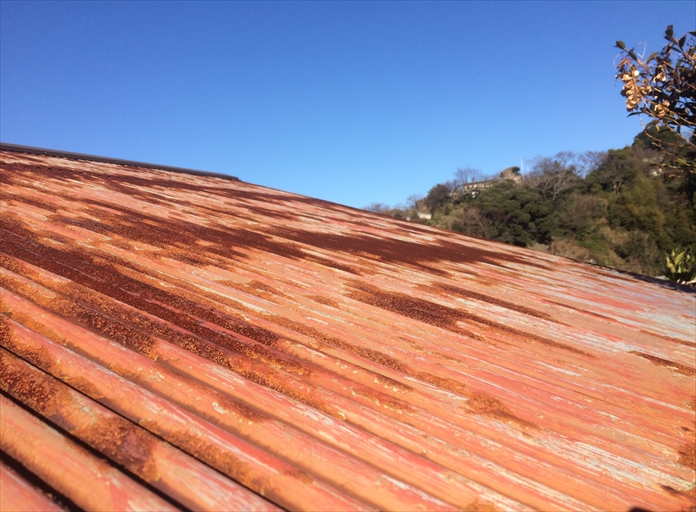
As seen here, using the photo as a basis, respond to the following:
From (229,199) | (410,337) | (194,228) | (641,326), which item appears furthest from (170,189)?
(641,326)

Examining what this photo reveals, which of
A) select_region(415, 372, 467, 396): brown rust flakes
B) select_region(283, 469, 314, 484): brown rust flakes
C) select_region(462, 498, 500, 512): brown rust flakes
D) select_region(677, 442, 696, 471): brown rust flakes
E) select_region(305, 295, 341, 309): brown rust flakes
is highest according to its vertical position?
select_region(305, 295, 341, 309): brown rust flakes

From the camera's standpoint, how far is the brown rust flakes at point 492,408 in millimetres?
1607

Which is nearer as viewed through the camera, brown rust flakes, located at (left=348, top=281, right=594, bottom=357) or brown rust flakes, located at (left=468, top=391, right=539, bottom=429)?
brown rust flakes, located at (left=468, top=391, right=539, bottom=429)

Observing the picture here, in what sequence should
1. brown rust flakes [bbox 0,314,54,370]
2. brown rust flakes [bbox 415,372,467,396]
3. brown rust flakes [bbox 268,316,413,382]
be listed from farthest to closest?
brown rust flakes [bbox 268,316,413,382], brown rust flakes [bbox 415,372,467,396], brown rust flakes [bbox 0,314,54,370]

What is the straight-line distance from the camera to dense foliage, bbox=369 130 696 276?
25422mm

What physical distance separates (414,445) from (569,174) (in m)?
38.9

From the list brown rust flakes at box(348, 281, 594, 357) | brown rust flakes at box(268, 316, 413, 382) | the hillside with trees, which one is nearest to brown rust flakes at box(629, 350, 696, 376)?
brown rust flakes at box(348, 281, 594, 357)

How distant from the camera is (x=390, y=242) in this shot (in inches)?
225

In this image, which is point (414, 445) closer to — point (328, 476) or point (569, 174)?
point (328, 476)

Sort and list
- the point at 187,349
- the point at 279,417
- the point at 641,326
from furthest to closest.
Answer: the point at 641,326
the point at 187,349
the point at 279,417

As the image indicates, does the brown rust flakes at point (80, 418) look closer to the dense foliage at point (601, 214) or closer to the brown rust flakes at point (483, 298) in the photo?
the brown rust flakes at point (483, 298)

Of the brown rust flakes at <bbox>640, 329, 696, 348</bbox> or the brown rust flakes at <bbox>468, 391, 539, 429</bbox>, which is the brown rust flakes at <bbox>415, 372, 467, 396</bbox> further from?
the brown rust flakes at <bbox>640, 329, 696, 348</bbox>

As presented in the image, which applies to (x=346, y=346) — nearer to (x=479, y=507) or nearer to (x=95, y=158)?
(x=479, y=507)

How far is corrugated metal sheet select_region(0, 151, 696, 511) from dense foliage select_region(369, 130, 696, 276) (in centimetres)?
2488
